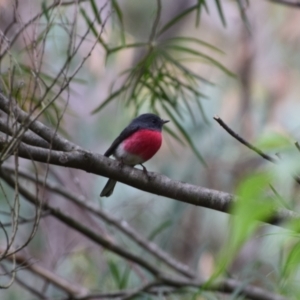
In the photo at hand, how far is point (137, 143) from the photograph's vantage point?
3348 mm

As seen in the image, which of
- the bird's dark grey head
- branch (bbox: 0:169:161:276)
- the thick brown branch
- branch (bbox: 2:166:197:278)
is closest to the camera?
the thick brown branch

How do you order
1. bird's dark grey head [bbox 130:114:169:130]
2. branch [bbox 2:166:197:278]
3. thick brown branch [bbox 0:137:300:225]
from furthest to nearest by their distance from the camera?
branch [bbox 2:166:197:278] → bird's dark grey head [bbox 130:114:169:130] → thick brown branch [bbox 0:137:300:225]

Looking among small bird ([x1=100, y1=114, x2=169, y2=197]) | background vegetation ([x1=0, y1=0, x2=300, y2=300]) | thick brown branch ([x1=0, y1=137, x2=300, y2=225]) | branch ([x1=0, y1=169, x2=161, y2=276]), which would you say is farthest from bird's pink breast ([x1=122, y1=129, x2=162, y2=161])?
thick brown branch ([x1=0, y1=137, x2=300, y2=225])

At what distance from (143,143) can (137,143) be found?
0.04 metres

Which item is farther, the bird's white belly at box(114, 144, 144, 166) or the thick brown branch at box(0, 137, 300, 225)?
the bird's white belly at box(114, 144, 144, 166)

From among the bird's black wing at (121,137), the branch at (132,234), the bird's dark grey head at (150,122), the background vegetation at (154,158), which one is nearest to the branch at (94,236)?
the background vegetation at (154,158)

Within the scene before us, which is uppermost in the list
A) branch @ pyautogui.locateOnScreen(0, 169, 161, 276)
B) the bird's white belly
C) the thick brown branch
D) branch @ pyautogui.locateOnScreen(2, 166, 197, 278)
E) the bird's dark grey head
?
Result: the bird's dark grey head

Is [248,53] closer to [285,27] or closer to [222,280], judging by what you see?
[285,27]

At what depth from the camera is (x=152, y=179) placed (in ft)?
6.85

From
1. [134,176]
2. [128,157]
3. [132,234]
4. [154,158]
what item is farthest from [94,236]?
[154,158]

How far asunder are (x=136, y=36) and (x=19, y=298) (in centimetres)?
395

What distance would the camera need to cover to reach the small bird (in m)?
3.26

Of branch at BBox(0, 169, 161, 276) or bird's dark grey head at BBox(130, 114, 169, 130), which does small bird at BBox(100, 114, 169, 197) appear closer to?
bird's dark grey head at BBox(130, 114, 169, 130)

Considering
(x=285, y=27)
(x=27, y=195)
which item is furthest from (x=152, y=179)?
(x=285, y=27)
